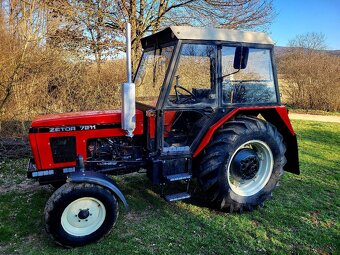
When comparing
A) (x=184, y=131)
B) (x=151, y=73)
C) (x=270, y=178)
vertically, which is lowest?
(x=270, y=178)

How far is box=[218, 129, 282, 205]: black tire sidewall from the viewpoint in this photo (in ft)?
11.8

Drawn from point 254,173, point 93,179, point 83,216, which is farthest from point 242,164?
point 83,216

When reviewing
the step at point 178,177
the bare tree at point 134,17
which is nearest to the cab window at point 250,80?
the step at point 178,177

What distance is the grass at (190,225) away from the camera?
10.1 ft

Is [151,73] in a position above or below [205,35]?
below

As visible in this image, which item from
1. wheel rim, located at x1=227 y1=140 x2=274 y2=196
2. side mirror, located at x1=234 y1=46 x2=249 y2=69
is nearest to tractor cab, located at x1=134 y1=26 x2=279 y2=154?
side mirror, located at x1=234 y1=46 x2=249 y2=69

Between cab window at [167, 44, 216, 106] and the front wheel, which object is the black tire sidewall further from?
the front wheel

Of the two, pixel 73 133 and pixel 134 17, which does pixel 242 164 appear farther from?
pixel 134 17

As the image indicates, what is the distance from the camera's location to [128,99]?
10.3ft

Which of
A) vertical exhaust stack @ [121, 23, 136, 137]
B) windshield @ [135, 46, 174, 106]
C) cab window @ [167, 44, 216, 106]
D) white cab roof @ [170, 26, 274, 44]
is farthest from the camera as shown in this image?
windshield @ [135, 46, 174, 106]

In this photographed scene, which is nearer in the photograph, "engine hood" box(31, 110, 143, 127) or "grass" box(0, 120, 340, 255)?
"grass" box(0, 120, 340, 255)

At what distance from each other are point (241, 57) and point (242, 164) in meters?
1.33

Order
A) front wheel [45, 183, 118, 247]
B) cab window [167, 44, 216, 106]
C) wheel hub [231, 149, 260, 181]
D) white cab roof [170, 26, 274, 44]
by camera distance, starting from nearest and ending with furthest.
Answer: front wheel [45, 183, 118, 247]
white cab roof [170, 26, 274, 44]
cab window [167, 44, 216, 106]
wheel hub [231, 149, 260, 181]

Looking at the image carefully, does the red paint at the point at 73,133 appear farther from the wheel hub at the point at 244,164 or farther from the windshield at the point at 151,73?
the wheel hub at the point at 244,164
